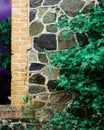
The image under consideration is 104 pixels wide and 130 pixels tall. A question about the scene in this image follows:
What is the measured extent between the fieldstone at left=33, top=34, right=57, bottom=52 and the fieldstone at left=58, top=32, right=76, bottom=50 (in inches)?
4.2

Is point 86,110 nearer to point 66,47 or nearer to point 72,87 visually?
point 72,87

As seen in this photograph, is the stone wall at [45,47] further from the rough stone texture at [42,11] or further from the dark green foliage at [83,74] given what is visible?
the dark green foliage at [83,74]

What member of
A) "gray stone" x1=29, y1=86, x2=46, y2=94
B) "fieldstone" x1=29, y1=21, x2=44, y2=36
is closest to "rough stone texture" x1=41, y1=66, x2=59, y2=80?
"gray stone" x1=29, y1=86, x2=46, y2=94

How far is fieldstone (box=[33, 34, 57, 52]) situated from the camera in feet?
24.1

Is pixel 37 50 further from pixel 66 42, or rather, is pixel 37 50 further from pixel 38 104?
pixel 38 104

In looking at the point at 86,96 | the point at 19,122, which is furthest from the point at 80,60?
the point at 19,122

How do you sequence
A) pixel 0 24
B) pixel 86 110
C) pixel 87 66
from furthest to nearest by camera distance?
pixel 0 24
pixel 86 110
pixel 87 66

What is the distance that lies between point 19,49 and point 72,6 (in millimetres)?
1219

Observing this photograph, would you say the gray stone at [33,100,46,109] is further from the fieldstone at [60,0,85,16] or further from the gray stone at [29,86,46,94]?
the fieldstone at [60,0,85,16]

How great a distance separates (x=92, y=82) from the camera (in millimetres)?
6754

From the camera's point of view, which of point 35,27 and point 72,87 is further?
point 35,27

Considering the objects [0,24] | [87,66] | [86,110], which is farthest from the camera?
[0,24]

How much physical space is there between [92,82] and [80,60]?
413mm

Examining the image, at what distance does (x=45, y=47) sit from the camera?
7.33 meters
